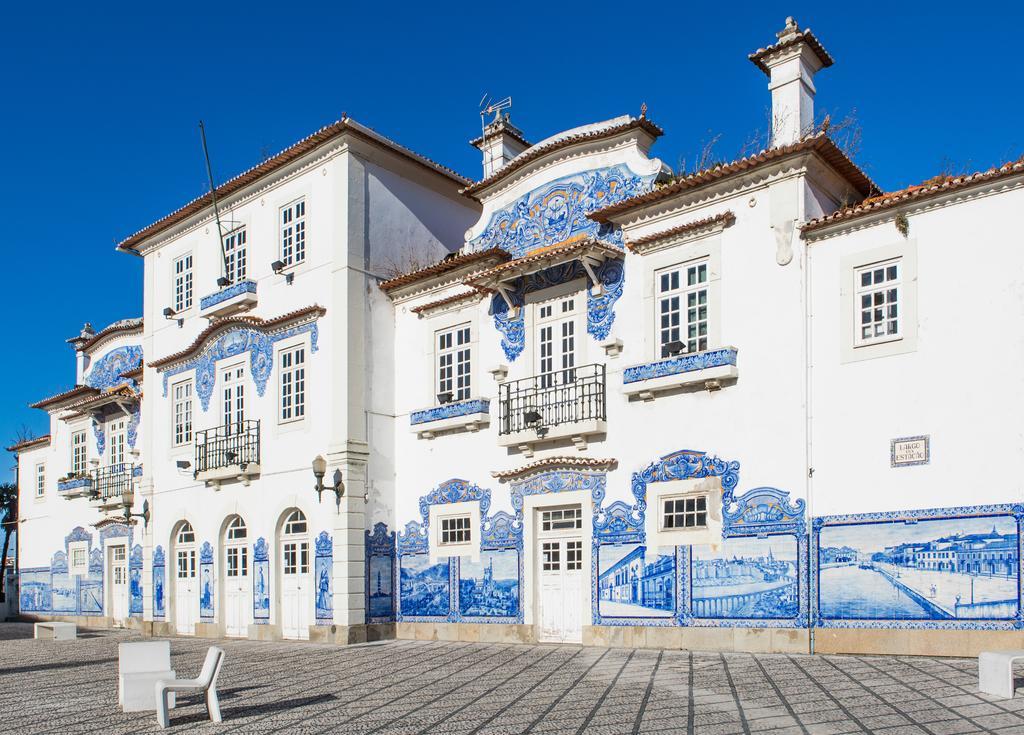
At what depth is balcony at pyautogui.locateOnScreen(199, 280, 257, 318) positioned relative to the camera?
20.2 m

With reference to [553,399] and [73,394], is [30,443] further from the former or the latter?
[553,399]

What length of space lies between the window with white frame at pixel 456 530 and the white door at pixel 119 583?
1091 centimetres

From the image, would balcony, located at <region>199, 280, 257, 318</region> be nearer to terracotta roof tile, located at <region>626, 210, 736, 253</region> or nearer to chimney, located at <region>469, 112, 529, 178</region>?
chimney, located at <region>469, 112, 529, 178</region>

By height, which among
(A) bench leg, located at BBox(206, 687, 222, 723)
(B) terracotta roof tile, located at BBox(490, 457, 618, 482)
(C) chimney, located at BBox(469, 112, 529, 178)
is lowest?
(A) bench leg, located at BBox(206, 687, 222, 723)

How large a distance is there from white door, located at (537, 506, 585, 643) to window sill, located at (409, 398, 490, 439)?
6.34ft

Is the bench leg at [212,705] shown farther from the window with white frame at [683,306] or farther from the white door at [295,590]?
the white door at [295,590]

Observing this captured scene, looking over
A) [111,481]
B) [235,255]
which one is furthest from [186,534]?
[235,255]

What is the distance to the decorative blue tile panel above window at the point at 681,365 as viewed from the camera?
13766 mm

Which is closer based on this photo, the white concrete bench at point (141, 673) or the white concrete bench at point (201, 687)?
the white concrete bench at point (201, 687)

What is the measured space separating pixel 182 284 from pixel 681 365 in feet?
42.6

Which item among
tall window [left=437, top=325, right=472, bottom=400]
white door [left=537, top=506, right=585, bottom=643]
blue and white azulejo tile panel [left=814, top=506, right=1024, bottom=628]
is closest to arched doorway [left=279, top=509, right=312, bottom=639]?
tall window [left=437, top=325, right=472, bottom=400]

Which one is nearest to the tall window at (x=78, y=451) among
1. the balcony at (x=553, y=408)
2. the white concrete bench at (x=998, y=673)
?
the balcony at (x=553, y=408)

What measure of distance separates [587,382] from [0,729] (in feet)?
29.1

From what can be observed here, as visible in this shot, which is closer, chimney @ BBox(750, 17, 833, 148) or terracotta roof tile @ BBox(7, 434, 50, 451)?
chimney @ BBox(750, 17, 833, 148)
